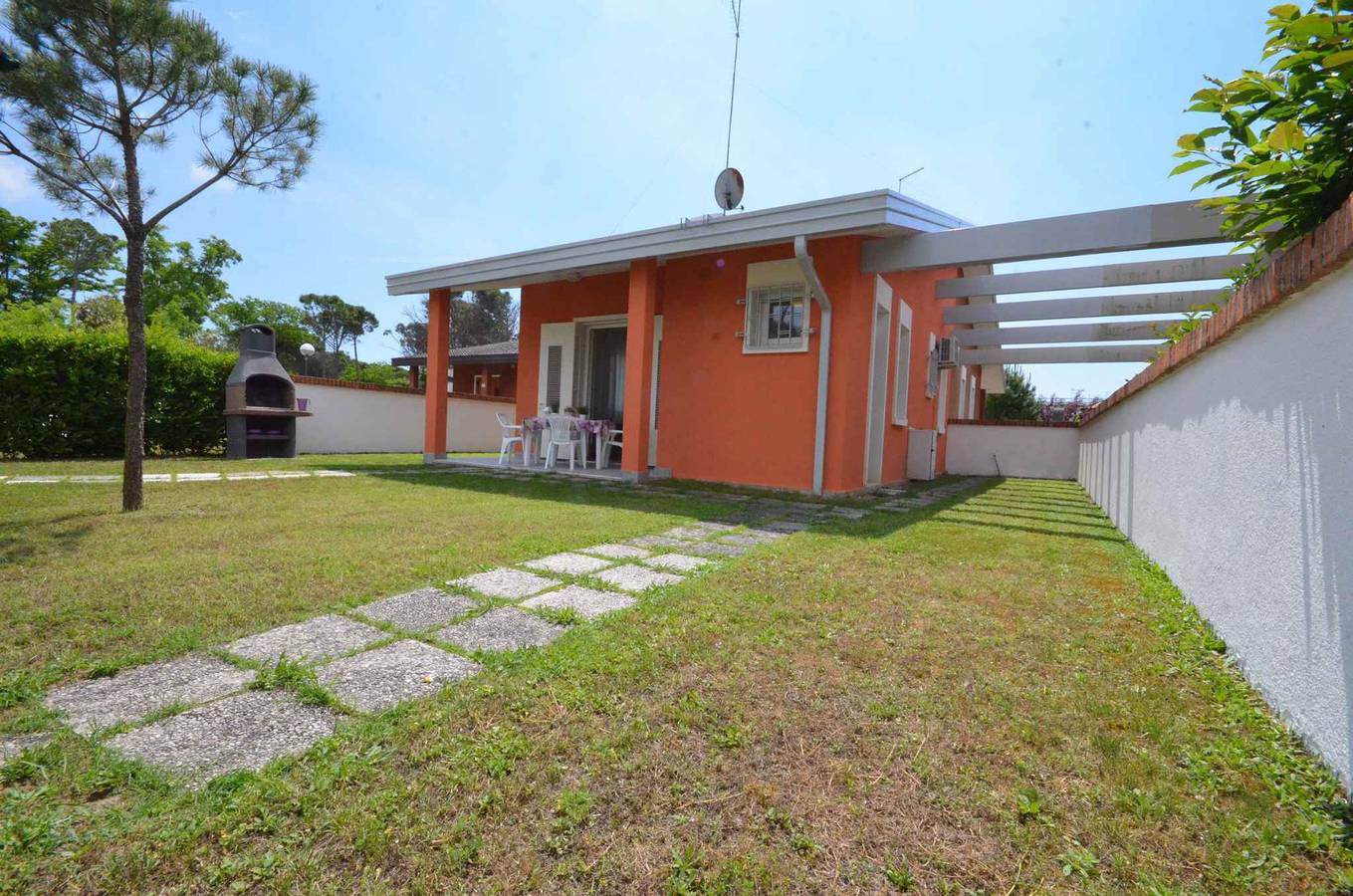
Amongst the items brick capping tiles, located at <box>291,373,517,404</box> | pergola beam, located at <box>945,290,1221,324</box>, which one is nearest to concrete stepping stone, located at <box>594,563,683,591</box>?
brick capping tiles, located at <box>291,373,517,404</box>

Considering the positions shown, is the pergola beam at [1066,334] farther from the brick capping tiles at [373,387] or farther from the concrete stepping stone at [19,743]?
the concrete stepping stone at [19,743]

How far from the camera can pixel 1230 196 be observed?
225 cm

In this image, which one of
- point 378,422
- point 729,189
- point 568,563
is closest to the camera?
point 568,563

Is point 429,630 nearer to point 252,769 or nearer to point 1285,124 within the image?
point 252,769

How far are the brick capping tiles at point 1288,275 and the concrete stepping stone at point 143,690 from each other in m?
3.39

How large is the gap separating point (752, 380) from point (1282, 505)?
19.7ft

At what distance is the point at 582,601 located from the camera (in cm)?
294

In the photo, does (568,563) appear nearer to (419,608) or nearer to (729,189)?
(419,608)

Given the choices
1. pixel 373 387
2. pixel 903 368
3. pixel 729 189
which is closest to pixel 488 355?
pixel 373 387

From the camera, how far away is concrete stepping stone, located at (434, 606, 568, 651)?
2367 millimetres

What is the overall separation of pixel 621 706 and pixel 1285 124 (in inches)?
103

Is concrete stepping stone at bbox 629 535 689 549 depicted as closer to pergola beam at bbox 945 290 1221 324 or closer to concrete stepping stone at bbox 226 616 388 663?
concrete stepping stone at bbox 226 616 388 663

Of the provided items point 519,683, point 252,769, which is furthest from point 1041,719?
point 252,769

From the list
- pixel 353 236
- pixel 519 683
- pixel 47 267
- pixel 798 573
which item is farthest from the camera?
pixel 47 267
